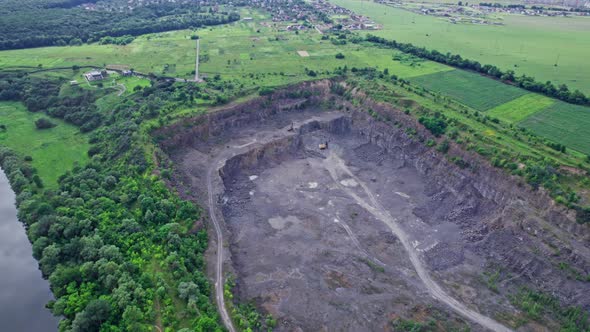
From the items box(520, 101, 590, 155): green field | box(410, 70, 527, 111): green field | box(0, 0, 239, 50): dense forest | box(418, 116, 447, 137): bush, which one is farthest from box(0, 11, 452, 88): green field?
box(520, 101, 590, 155): green field

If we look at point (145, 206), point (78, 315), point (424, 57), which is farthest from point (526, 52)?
point (78, 315)

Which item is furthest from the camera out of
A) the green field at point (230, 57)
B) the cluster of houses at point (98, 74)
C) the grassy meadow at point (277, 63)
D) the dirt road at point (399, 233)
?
the green field at point (230, 57)

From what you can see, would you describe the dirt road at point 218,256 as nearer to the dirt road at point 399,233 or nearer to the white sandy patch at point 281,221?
the white sandy patch at point 281,221

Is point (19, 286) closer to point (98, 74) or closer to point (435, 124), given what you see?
point (98, 74)

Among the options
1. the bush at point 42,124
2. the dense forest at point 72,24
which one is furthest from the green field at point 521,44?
the bush at point 42,124

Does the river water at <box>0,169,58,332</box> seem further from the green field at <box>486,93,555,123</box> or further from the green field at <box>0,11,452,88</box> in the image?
the green field at <box>486,93,555,123</box>

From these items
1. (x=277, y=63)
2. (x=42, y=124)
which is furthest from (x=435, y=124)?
(x=42, y=124)

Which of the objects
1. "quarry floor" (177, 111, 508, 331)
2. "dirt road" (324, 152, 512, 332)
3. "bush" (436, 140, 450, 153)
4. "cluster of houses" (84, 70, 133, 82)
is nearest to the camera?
"dirt road" (324, 152, 512, 332)
